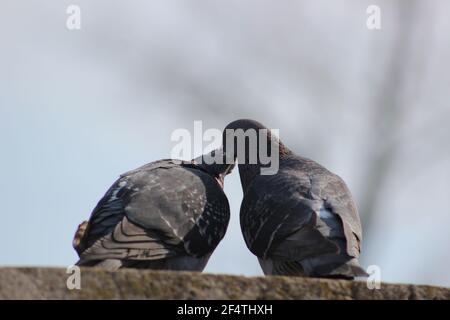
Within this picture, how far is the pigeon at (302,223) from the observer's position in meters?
5.25

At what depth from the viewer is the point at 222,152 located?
7879 mm

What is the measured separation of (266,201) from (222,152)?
1.75m

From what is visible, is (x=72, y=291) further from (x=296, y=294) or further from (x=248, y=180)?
(x=248, y=180)

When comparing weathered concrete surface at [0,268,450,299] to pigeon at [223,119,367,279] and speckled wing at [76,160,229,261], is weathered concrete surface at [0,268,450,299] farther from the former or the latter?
speckled wing at [76,160,229,261]

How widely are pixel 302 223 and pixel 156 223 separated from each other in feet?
3.61

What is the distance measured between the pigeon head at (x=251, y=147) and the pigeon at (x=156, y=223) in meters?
0.92

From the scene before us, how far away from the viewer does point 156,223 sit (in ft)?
18.7

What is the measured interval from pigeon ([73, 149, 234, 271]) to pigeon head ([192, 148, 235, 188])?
0.86m
